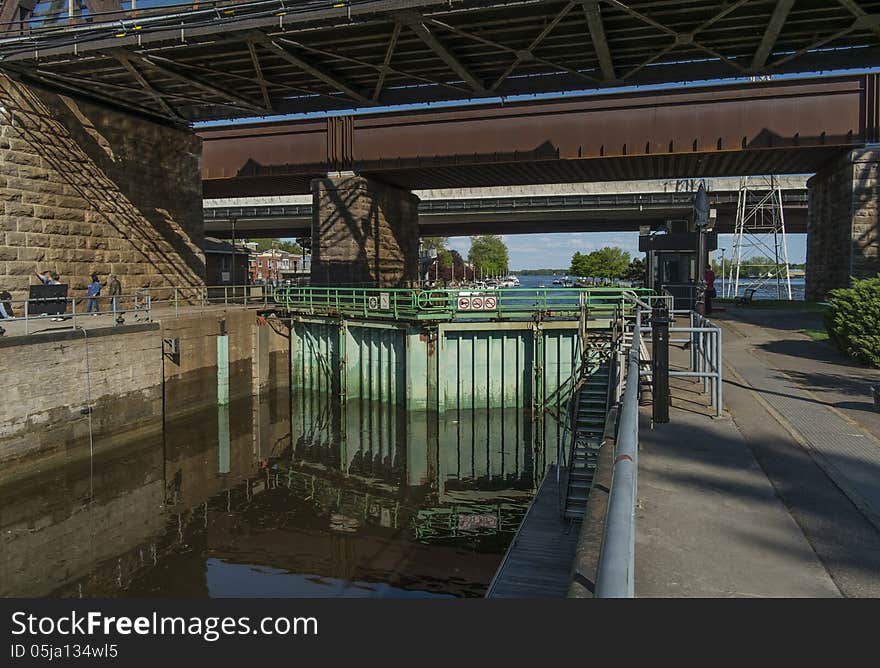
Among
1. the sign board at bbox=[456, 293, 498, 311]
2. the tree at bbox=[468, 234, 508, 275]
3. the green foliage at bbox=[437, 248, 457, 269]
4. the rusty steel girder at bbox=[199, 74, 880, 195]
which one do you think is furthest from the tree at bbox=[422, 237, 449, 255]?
the sign board at bbox=[456, 293, 498, 311]

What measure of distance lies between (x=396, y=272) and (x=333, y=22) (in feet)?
53.6

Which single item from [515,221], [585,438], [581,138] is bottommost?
[585,438]

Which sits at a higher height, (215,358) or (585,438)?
(215,358)

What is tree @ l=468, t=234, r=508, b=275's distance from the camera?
179 m

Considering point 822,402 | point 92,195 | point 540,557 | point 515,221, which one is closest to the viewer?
point 540,557

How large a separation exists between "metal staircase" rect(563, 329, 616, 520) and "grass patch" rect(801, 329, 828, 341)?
7.69m

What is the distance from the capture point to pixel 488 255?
606ft

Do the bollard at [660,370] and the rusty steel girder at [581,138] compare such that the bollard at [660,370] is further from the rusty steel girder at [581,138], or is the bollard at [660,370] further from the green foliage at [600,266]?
the green foliage at [600,266]

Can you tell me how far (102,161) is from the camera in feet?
81.4

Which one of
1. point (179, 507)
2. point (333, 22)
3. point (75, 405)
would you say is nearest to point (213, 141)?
point (333, 22)

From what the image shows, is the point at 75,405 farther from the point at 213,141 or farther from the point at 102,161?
the point at 213,141

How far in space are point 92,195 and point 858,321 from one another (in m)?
25.6

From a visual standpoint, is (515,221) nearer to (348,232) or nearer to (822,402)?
(348,232)

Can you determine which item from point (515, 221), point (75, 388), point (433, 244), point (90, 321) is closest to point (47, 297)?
point (90, 321)
